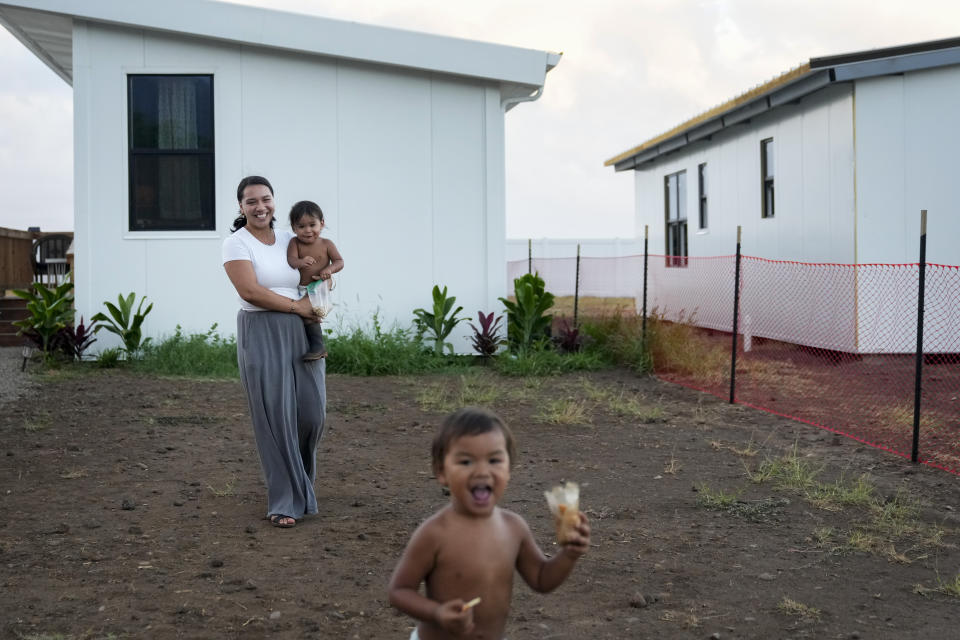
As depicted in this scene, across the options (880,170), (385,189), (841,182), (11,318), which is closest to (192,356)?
(385,189)

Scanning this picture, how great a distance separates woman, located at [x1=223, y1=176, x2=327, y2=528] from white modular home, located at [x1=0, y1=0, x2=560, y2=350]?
7007mm

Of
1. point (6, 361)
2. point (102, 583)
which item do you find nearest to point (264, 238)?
point (102, 583)

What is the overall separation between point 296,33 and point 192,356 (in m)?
4.12

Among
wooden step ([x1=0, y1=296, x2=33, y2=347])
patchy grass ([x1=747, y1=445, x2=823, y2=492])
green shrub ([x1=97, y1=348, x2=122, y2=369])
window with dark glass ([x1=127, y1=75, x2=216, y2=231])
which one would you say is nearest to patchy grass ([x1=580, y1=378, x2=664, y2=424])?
patchy grass ([x1=747, y1=445, x2=823, y2=492])

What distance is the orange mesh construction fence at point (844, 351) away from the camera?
28.8 ft

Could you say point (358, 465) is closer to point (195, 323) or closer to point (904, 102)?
point (195, 323)

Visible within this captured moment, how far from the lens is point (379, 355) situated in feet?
38.7

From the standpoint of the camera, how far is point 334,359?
11.9 m

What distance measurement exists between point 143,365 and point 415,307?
3385 millimetres

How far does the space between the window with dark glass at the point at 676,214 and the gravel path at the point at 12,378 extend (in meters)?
11.4

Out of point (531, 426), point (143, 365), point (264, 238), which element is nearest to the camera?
point (264, 238)

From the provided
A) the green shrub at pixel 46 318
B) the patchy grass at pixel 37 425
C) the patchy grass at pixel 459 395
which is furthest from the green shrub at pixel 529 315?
the patchy grass at pixel 37 425

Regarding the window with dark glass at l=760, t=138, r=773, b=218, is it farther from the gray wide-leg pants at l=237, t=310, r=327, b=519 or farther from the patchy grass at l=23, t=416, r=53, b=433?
the gray wide-leg pants at l=237, t=310, r=327, b=519

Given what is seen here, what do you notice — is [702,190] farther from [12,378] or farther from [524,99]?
[12,378]
